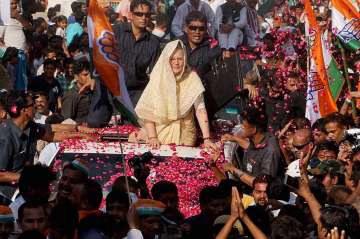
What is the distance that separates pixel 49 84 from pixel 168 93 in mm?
6908

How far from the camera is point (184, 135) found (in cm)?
1368

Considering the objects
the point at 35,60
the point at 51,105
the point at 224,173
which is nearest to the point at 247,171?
the point at 224,173

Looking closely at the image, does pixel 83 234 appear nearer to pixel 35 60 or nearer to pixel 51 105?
pixel 51 105

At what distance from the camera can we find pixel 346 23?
56.7 feet

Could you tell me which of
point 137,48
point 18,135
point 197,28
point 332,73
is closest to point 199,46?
point 197,28

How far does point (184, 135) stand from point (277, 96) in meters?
3.75

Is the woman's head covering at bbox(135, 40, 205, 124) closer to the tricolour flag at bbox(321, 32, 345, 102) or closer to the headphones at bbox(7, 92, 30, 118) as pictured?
the headphones at bbox(7, 92, 30, 118)

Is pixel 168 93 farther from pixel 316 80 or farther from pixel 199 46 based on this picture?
pixel 316 80

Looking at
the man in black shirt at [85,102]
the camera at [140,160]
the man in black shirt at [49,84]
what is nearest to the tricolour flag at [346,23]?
the man in black shirt at [85,102]

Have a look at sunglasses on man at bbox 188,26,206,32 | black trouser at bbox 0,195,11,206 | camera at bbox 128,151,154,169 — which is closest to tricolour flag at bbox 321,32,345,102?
sunglasses on man at bbox 188,26,206,32

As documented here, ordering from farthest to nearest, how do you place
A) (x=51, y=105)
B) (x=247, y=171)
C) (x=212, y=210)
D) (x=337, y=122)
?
(x=51, y=105)
(x=337, y=122)
(x=247, y=171)
(x=212, y=210)

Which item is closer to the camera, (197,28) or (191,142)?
(191,142)

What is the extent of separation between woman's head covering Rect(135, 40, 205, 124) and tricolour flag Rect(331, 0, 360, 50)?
152 inches

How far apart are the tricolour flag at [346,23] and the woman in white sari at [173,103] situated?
387cm
